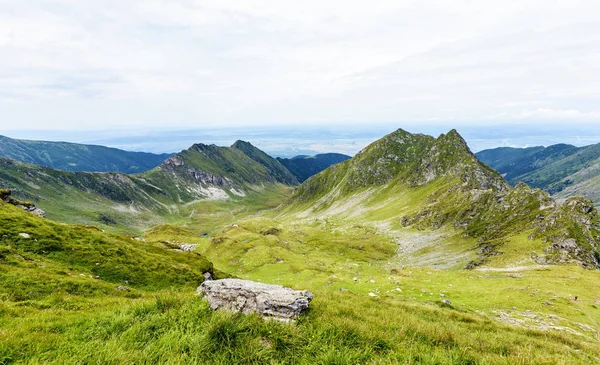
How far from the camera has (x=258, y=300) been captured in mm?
12711

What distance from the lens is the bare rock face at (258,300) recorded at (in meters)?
12.1

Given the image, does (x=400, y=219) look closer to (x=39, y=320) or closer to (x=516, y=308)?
(x=516, y=308)

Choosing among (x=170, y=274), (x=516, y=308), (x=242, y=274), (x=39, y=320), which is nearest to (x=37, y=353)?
(x=39, y=320)

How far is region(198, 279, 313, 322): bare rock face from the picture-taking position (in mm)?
12055

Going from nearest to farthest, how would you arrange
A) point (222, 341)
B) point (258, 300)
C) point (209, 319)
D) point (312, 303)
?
point (222, 341), point (209, 319), point (258, 300), point (312, 303)

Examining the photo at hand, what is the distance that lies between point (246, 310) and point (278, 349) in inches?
121

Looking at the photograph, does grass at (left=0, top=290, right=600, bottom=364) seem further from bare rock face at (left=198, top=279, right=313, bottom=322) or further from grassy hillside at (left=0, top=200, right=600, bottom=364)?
bare rock face at (left=198, top=279, right=313, bottom=322)

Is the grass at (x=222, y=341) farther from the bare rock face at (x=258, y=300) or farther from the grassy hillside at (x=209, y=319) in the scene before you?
the bare rock face at (x=258, y=300)

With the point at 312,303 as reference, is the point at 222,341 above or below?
above

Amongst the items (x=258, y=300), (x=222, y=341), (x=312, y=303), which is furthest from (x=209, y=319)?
(x=312, y=303)

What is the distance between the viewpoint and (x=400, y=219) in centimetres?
16012

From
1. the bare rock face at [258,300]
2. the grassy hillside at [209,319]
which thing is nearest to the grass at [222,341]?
the grassy hillside at [209,319]

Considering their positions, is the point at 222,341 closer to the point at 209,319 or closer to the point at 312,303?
the point at 209,319

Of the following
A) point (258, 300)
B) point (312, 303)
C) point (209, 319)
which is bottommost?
point (312, 303)
